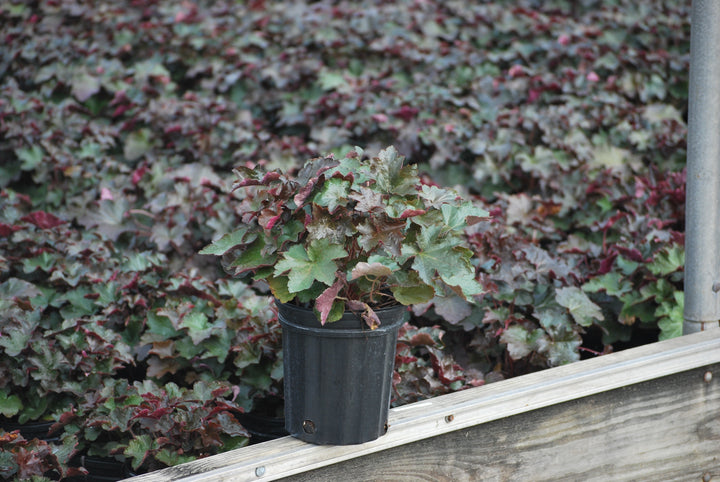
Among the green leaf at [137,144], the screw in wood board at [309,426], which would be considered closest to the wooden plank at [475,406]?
the screw in wood board at [309,426]

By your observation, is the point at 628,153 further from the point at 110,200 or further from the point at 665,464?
the point at 110,200

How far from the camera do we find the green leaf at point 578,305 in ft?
6.94

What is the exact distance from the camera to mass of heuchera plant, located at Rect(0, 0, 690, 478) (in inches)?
80.1

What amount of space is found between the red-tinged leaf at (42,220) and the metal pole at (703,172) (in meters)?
1.96

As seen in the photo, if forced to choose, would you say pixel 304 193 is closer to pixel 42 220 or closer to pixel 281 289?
pixel 281 289

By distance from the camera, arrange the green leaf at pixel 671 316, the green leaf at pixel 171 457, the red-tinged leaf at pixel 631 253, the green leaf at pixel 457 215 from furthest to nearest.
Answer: the red-tinged leaf at pixel 631 253 → the green leaf at pixel 671 316 → the green leaf at pixel 171 457 → the green leaf at pixel 457 215

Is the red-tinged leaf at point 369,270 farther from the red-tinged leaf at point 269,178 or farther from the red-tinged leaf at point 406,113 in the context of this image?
the red-tinged leaf at point 406,113

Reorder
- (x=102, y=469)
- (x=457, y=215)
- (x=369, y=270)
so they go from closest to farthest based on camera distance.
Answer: (x=369, y=270), (x=457, y=215), (x=102, y=469)

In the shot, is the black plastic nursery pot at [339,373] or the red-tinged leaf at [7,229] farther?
the red-tinged leaf at [7,229]

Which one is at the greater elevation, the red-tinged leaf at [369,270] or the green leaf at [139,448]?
the red-tinged leaf at [369,270]

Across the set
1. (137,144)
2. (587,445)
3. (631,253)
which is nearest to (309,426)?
(587,445)

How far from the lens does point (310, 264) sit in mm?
1509

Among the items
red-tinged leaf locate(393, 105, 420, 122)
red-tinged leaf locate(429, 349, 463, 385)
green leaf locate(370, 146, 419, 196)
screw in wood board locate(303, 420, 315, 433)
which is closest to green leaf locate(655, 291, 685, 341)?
red-tinged leaf locate(429, 349, 463, 385)

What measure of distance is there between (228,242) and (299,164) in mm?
1806
